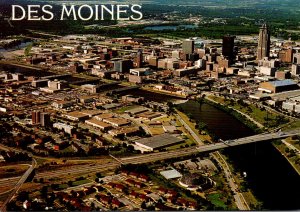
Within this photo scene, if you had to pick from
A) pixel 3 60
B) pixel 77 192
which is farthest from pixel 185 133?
pixel 3 60

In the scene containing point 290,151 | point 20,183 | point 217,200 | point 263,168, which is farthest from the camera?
point 290,151

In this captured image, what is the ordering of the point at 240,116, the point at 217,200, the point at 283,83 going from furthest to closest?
the point at 283,83 → the point at 240,116 → the point at 217,200

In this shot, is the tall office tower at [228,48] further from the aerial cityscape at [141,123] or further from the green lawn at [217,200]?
the green lawn at [217,200]

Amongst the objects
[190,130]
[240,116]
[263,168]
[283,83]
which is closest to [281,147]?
[263,168]

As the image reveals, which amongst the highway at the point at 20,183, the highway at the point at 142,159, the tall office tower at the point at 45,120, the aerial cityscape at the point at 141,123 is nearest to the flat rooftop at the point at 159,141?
the aerial cityscape at the point at 141,123

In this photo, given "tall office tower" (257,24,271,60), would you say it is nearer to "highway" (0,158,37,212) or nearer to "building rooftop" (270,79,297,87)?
"building rooftop" (270,79,297,87)

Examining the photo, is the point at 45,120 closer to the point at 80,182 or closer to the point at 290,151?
the point at 80,182

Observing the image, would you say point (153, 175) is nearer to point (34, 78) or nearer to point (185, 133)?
point (185, 133)
